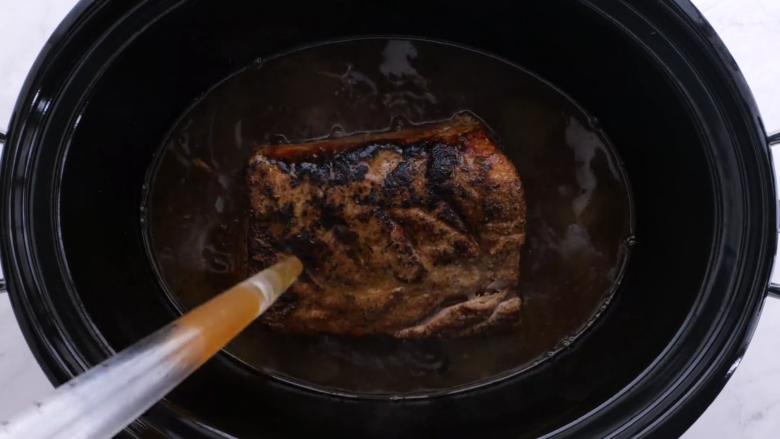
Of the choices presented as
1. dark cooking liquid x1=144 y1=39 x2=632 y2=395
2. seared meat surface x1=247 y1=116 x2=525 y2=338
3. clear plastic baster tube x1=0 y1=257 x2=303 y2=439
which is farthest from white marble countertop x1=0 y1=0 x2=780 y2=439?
clear plastic baster tube x1=0 y1=257 x2=303 y2=439

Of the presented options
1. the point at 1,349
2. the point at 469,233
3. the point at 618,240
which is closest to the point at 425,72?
the point at 469,233

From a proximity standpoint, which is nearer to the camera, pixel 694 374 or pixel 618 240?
pixel 694 374

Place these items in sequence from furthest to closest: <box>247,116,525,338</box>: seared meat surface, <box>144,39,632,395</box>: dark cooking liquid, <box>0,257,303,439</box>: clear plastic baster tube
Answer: <box>144,39,632,395</box>: dark cooking liquid
<box>247,116,525,338</box>: seared meat surface
<box>0,257,303,439</box>: clear plastic baster tube

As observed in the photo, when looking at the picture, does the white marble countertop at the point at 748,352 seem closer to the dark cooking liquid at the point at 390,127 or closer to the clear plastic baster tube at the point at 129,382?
the dark cooking liquid at the point at 390,127

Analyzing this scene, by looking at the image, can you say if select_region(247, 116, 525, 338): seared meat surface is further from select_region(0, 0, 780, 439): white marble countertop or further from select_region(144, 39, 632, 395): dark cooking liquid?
select_region(0, 0, 780, 439): white marble countertop

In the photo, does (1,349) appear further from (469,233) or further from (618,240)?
(618,240)

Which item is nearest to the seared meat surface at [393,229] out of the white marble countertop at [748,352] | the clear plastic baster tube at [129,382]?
the clear plastic baster tube at [129,382]

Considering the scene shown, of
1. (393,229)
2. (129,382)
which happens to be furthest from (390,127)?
(129,382)
